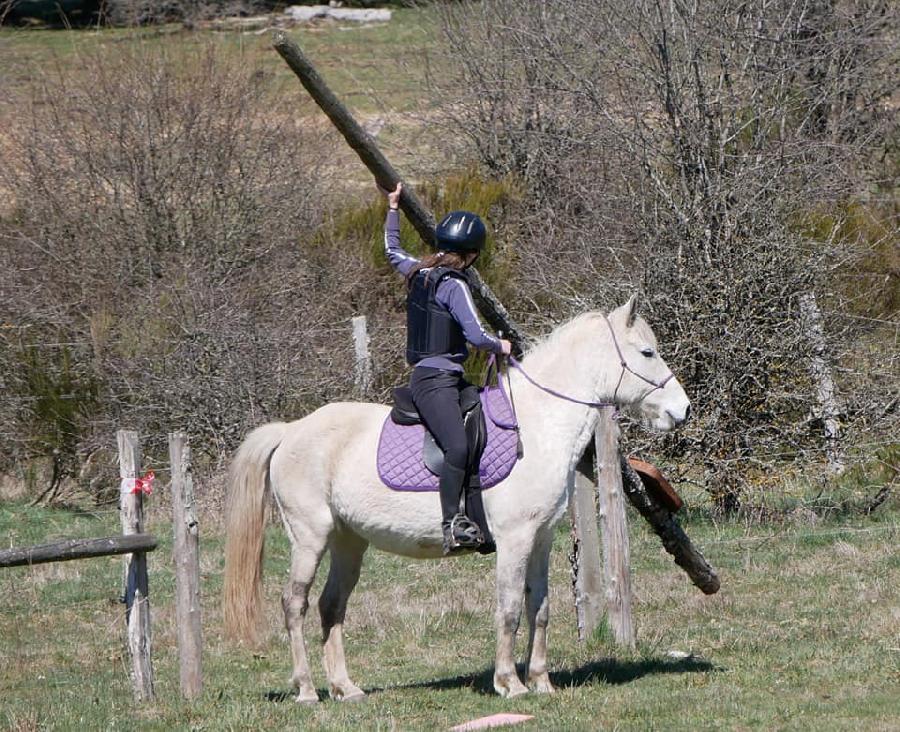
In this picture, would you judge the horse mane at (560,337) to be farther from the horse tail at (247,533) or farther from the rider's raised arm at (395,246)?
the horse tail at (247,533)

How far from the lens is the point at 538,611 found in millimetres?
7258

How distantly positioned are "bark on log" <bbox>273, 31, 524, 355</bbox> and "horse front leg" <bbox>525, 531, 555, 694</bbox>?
1.55m

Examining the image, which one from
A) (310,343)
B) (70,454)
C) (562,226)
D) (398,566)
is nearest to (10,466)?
(70,454)

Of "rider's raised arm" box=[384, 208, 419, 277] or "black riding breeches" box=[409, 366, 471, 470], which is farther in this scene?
"rider's raised arm" box=[384, 208, 419, 277]

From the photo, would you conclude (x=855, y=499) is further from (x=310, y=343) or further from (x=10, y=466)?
(x=10, y=466)

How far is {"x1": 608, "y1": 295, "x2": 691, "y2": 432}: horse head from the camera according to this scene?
734 centimetres

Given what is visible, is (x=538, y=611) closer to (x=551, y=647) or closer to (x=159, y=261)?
(x=551, y=647)

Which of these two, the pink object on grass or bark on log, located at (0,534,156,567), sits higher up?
bark on log, located at (0,534,156,567)

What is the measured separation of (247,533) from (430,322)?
166cm

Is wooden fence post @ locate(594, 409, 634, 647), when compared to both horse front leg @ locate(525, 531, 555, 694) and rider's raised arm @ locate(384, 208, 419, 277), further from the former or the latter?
rider's raised arm @ locate(384, 208, 419, 277)

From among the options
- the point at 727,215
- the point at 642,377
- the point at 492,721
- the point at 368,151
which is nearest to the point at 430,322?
the point at 368,151

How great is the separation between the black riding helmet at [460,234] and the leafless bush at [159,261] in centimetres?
831

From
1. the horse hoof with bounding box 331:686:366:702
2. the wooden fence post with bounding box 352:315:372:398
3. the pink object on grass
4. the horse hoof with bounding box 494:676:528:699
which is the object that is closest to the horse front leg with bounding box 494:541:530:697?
the horse hoof with bounding box 494:676:528:699

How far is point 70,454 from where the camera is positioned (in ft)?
54.3
